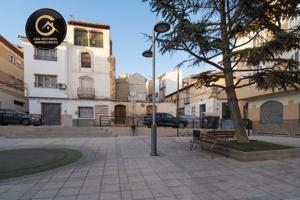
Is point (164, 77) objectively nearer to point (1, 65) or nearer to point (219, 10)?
point (1, 65)

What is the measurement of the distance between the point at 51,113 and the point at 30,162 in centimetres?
1931

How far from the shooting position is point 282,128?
832 inches

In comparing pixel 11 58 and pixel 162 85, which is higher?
pixel 11 58

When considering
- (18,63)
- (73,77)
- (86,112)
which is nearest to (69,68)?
(73,77)

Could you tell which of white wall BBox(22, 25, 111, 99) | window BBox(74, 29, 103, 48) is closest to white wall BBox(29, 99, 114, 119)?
white wall BBox(22, 25, 111, 99)

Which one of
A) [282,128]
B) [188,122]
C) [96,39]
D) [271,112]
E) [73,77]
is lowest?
[282,128]

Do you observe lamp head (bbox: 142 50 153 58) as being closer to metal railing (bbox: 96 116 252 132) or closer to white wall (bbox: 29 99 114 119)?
metal railing (bbox: 96 116 252 132)

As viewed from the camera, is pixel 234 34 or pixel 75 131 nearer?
pixel 234 34

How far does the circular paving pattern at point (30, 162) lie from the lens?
6.78m

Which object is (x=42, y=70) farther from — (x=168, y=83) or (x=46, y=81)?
(x=168, y=83)

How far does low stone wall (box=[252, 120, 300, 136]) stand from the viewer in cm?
1963

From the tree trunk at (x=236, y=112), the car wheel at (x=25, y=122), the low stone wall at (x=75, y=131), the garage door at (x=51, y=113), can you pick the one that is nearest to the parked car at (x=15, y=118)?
the car wheel at (x=25, y=122)

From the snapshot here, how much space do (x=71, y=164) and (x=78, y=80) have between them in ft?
68.5

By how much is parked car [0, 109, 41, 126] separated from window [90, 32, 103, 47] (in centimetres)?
1131
